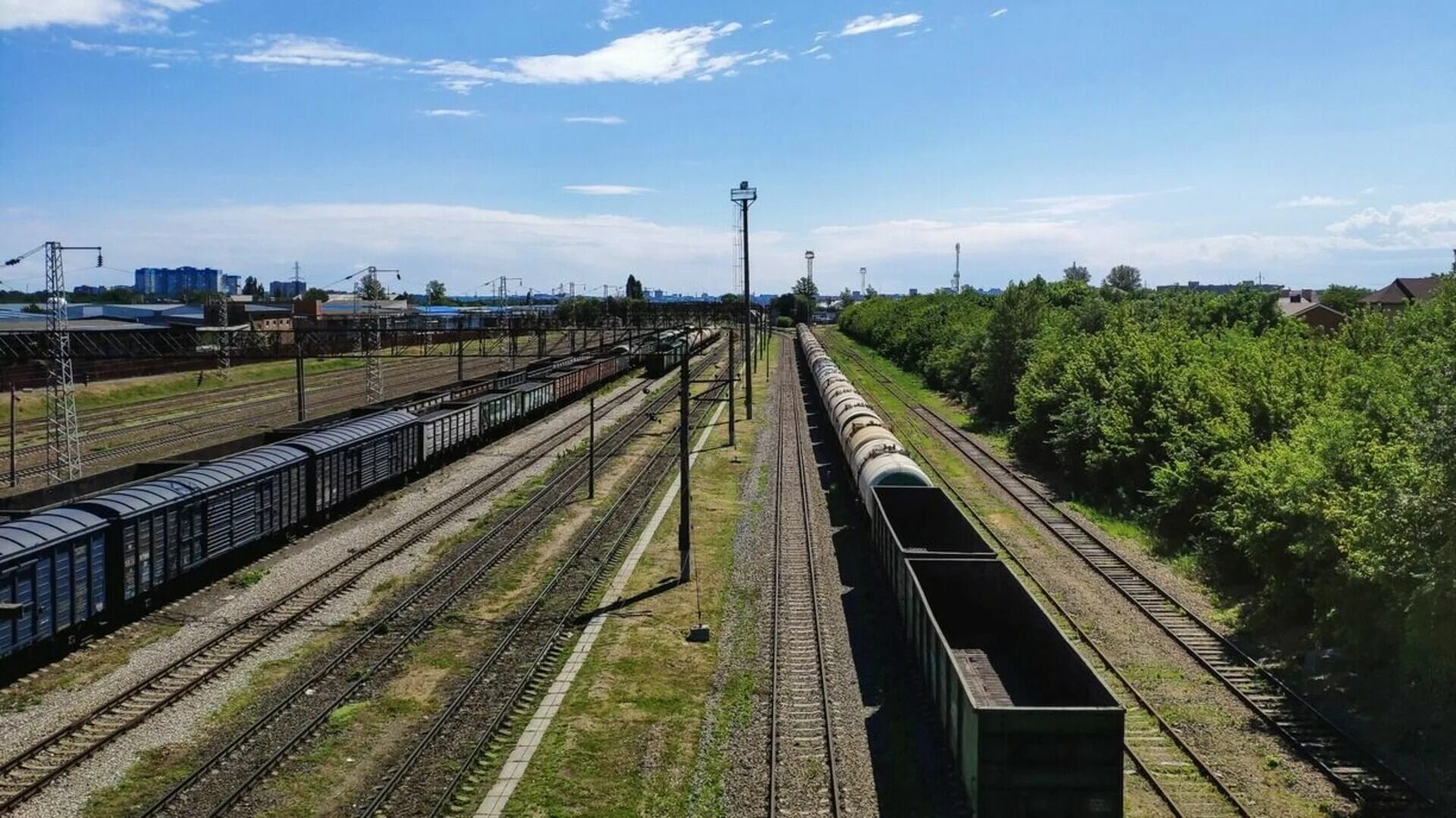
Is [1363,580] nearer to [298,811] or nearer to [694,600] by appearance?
[694,600]

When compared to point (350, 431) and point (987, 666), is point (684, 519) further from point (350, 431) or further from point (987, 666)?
point (350, 431)

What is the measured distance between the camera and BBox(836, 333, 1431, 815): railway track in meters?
16.6

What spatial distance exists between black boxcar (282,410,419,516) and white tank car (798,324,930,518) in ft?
59.2

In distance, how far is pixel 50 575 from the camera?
2162 cm

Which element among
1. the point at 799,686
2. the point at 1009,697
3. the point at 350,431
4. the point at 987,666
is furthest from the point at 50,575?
the point at 1009,697

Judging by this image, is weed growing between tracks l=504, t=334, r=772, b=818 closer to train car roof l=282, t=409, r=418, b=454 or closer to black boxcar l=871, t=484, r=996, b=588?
black boxcar l=871, t=484, r=996, b=588

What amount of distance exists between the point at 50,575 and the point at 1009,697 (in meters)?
19.7

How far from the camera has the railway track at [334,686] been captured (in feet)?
53.8

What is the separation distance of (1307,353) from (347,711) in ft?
122

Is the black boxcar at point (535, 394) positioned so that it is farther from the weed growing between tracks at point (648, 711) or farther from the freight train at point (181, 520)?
the weed growing between tracks at point (648, 711)

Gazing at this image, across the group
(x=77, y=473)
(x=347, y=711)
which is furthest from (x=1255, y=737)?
(x=77, y=473)

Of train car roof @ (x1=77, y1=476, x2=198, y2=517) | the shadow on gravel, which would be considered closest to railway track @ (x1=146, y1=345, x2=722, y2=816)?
train car roof @ (x1=77, y1=476, x2=198, y2=517)

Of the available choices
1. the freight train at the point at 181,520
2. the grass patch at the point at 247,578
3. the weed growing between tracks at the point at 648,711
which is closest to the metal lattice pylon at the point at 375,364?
the freight train at the point at 181,520

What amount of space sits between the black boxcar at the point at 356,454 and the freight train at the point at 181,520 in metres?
0.06
